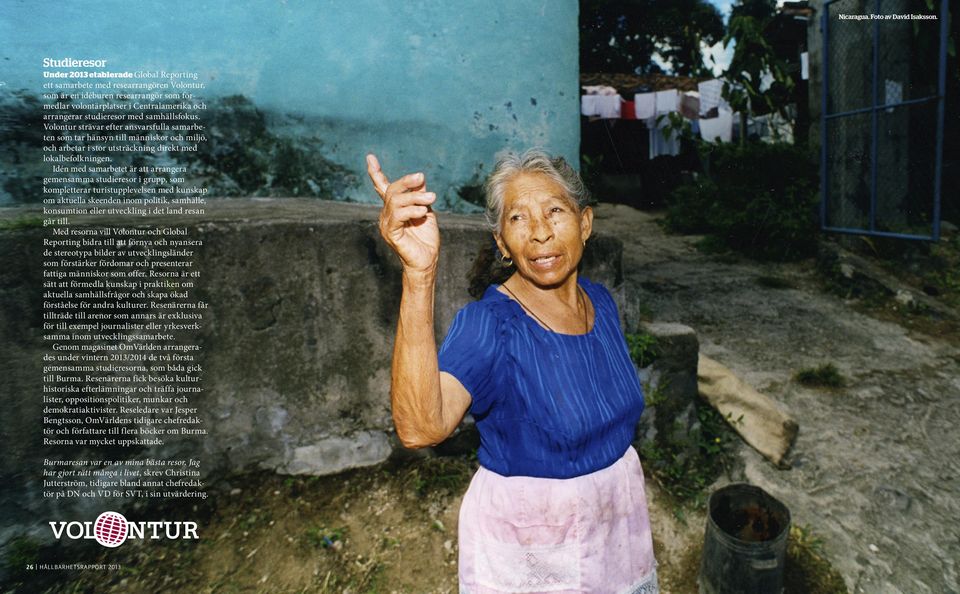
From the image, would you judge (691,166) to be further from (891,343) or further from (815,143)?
(891,343)

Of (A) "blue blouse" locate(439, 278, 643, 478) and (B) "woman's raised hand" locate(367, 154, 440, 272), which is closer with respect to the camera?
(B) "woman's raised hand" locate(367, 154, 440, 272)

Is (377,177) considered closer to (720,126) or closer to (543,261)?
(543,261)

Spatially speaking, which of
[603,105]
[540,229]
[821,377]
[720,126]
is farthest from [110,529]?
[720,126]

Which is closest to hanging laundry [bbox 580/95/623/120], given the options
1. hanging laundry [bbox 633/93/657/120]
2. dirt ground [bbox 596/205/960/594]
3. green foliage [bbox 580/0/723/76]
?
hanging laundry [bbox 633/93/657/120]

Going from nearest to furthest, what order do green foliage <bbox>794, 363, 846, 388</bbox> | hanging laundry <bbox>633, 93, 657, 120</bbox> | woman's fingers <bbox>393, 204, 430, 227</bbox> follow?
woman's fingers <bbox>393, 204, 430, 227</bbox> → green foliage <bbox>794, 363, 846, 388</bbox> → hanging laundry <bbox>633, 93, 657, 120</bbox>

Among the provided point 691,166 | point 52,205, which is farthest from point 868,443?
point 691,166

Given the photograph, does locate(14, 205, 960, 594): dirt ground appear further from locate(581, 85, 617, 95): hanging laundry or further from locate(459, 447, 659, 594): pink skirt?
locate(581, 85, 617, 95): hanging laundry

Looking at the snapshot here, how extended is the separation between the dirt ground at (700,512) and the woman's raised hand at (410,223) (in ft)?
6.70

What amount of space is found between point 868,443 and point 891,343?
1.97 metres

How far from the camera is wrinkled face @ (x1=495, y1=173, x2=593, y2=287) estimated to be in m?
1.48

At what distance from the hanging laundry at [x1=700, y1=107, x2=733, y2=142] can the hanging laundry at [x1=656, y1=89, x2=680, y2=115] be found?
893 millimetres

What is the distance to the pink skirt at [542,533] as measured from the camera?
137cm

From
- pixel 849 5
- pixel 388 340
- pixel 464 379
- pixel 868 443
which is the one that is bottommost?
pixel 868 443

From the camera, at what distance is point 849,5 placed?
654 cm
